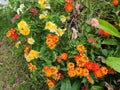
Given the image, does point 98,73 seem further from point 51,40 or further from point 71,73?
point 51,40

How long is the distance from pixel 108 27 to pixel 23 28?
2.65ft

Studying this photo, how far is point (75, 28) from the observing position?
3518mm

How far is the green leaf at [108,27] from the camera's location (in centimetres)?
333

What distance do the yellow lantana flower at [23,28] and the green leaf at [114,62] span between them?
80cm

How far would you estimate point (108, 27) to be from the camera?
3.37 metres

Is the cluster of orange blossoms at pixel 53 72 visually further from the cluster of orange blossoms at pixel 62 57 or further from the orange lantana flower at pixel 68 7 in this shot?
the orange lantana flower at pixel 68 7

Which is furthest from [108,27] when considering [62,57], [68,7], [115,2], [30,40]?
[30,40]

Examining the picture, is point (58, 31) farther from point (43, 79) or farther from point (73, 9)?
point (43, 79)

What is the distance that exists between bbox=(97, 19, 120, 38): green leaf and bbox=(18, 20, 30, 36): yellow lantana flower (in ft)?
2.20

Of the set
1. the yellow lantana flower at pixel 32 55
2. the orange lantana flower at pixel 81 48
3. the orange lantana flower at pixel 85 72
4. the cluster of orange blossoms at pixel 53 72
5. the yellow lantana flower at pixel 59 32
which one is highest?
the yellow lantana flower at pixel 59 32

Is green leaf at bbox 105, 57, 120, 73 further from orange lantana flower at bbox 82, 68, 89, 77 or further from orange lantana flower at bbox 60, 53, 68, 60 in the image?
orange lantana flower at bbox 60, 53, 68, 60

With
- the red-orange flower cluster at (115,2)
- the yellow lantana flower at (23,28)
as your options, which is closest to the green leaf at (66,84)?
the yellow lantana flower at (23,28)

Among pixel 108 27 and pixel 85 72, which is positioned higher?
pixel 108 27

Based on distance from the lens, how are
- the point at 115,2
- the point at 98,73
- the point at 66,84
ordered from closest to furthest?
the point at 98,73, the point at 66,84, the point at 115,2
